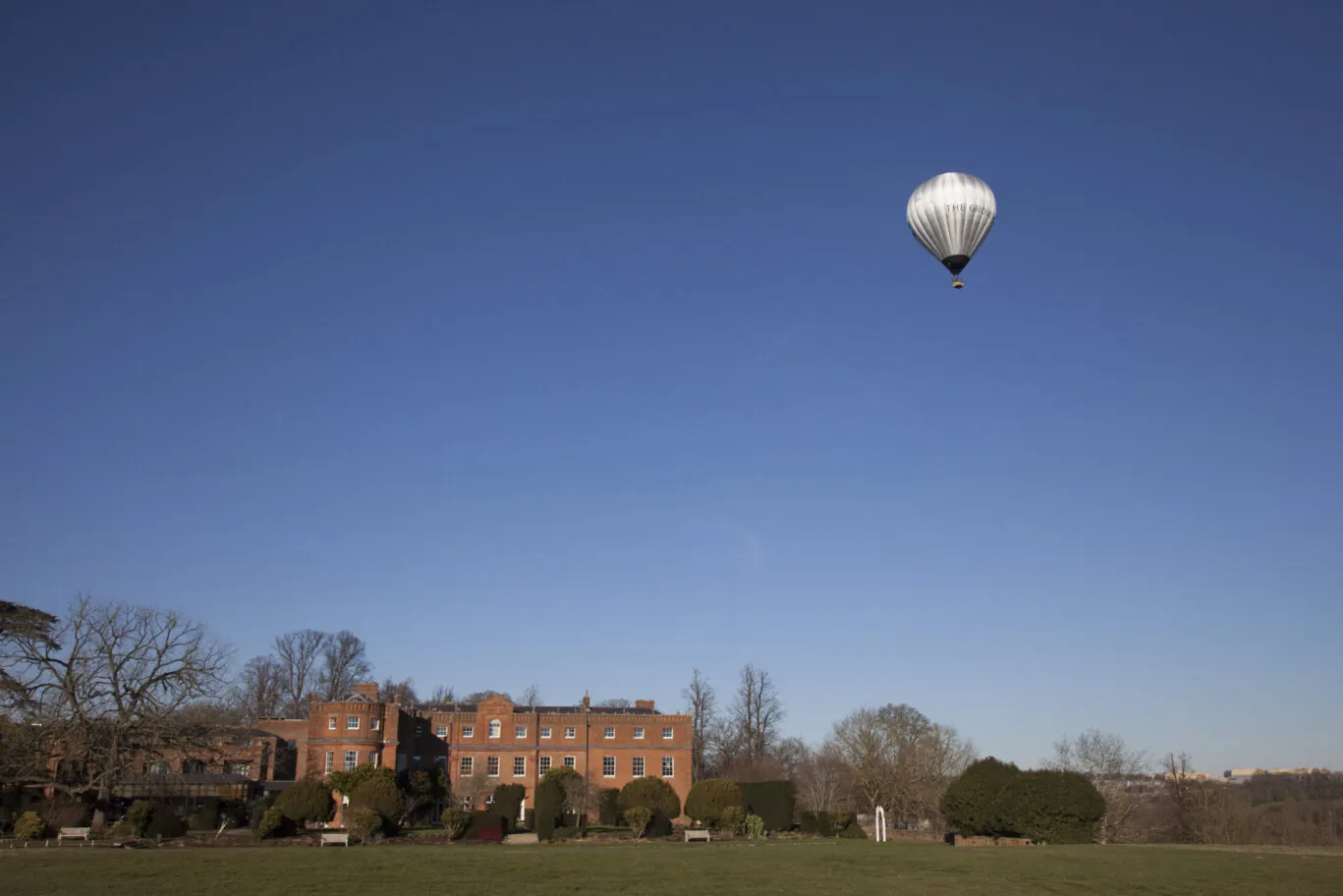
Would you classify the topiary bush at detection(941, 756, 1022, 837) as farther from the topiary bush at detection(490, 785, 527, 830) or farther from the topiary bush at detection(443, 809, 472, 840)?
the topiary bush at detection(490, 785, 527, 830)

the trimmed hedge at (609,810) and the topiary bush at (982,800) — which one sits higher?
the topiary bush at (982,800)

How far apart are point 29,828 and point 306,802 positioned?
31.6 feet

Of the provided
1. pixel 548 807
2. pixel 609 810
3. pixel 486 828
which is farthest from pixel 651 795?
pixel 609 810

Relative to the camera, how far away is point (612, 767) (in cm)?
6988

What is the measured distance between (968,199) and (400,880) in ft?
85.8

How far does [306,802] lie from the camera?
42.8 metres

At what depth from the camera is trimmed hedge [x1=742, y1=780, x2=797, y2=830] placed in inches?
1989

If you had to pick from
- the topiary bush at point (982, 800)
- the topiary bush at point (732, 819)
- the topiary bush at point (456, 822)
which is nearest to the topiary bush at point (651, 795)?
the topiary bush at point (732, 819)

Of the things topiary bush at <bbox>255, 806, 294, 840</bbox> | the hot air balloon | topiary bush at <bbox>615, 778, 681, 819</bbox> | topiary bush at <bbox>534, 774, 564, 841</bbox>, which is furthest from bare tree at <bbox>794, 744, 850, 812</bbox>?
the hot air balloon

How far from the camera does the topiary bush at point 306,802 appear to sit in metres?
42.3

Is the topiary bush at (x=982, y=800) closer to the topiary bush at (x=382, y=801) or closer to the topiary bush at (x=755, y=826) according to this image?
the topiary bush at (x=755, y=826)

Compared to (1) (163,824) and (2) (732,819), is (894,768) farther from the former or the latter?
(1) (163,824)

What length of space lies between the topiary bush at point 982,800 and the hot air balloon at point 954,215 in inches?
679

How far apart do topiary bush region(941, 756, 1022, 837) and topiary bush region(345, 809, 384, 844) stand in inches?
840
